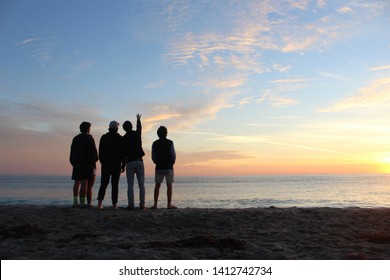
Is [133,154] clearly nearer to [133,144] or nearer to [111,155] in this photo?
[133,144]

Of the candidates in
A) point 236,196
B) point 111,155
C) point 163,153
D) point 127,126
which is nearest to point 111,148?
point 111,155

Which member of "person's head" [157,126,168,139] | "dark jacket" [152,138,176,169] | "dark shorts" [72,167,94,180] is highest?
"person's head" [157,126,168,139]

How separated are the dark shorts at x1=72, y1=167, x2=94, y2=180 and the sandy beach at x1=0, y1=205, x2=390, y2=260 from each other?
1.02 m

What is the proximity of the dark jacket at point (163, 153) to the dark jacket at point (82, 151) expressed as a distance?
198cm

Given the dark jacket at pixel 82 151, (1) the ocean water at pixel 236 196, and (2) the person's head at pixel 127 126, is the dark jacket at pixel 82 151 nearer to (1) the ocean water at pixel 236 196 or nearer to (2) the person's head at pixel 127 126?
(2) the person's head at pixel 127 126

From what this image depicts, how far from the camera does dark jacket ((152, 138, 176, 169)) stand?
1104cm

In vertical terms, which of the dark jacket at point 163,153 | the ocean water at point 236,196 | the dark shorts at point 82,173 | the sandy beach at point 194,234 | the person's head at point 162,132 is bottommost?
the ocean water at point 236,196

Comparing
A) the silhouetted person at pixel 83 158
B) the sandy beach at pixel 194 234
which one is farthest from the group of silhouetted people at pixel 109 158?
the sandy beach at pixel 194 234

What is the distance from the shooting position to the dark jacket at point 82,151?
1035 cm

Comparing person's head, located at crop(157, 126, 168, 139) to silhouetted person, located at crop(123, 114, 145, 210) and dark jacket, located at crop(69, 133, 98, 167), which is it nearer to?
silhouetted person, located at crop(123, 114, 145, 210)

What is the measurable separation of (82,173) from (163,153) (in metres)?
2.59

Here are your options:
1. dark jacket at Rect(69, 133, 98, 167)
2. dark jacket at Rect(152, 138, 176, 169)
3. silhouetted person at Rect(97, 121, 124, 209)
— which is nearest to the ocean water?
dark jacket at Rect(152, 138, 176, 169)
